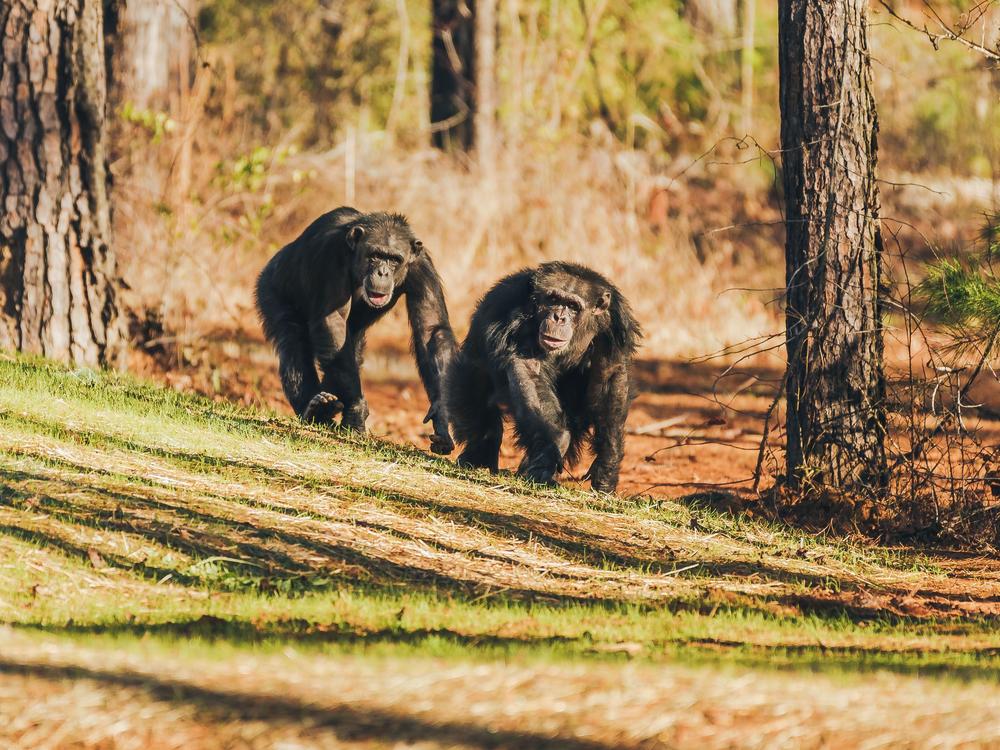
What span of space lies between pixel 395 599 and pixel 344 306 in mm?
4307

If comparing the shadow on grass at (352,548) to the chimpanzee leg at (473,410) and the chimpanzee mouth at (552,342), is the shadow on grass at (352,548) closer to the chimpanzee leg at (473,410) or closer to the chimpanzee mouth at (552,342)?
the chimpanzee mouth at (552,342)

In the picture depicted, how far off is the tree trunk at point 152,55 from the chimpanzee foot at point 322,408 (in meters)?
6.23

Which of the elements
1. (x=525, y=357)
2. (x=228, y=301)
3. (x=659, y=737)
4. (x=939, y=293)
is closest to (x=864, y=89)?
(x=939, y=293)

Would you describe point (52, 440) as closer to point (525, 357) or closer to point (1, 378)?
point (1, 378)

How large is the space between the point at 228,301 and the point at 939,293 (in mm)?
9575

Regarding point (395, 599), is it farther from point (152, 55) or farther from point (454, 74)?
point (454, 74)

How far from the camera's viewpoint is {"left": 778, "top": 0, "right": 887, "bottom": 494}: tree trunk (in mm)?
7328

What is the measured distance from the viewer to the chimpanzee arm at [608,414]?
7.91m

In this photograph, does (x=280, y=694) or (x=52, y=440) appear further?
(x=52, y=440)

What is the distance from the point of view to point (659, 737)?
10.8 ft

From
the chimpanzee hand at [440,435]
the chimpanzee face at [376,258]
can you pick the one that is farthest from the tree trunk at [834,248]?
the chimpanzee face at [376,258]

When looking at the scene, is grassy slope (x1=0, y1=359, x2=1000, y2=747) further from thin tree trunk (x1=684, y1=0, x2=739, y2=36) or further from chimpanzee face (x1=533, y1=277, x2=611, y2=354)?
thin tree trunk (x1=684, y1=0, x2=739, y2=36)

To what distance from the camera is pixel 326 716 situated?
336cm

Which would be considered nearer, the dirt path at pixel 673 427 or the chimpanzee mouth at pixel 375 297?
the chimpanzee mouth at pixel 375 297
